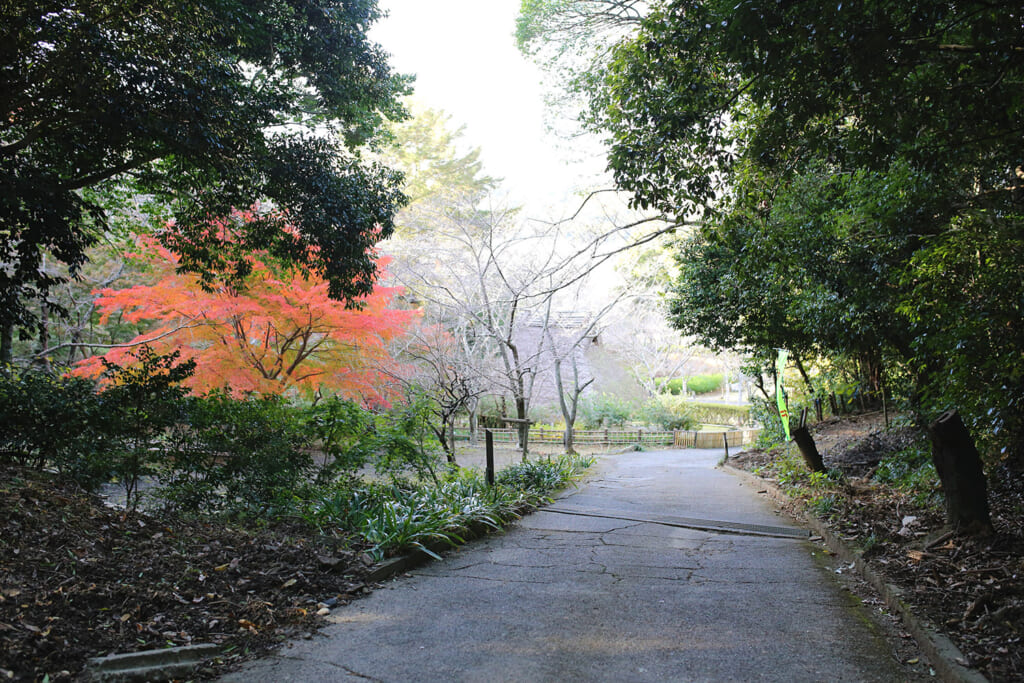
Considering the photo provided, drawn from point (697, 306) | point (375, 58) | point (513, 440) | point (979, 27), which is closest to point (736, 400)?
point (513, 440)

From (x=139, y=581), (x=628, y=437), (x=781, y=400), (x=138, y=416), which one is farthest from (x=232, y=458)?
(x=628, y=437)

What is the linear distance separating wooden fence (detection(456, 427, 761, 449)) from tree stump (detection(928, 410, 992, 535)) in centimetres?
2043

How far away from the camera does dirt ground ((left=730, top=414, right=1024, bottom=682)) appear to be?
3444mm

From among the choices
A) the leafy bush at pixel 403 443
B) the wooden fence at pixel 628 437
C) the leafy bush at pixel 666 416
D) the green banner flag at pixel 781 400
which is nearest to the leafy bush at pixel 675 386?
the leafy bush at pixel 666 416

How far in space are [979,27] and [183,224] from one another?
8965 mm

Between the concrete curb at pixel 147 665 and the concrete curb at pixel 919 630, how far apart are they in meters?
3.94

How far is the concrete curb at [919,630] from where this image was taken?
3161 mm

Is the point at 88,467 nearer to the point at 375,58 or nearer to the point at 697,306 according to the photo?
the point at 375,58

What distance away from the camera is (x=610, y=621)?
4.09 metres

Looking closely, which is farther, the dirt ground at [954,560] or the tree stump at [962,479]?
the tree stump at [962,479]

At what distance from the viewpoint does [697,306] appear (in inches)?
513

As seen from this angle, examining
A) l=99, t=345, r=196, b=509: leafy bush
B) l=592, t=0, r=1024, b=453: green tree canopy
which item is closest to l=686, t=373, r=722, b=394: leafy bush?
l=592, t=0, r=1024, b=453: green tree canopy

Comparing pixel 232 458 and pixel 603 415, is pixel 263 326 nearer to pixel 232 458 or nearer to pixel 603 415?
pixel 232 458

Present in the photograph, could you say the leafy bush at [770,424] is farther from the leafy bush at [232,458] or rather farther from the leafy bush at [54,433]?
the leafy bush at [54,433]
